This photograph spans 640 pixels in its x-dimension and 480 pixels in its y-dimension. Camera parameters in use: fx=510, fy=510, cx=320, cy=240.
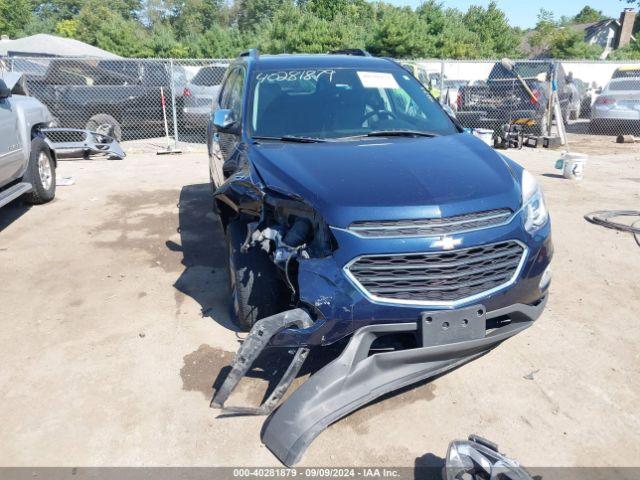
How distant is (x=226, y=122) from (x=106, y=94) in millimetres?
9178

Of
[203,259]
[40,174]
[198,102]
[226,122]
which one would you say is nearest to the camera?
[226,122]

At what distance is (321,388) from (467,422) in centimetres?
89

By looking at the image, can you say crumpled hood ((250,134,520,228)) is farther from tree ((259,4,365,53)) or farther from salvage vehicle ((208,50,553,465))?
tree ((259,4,365,53))

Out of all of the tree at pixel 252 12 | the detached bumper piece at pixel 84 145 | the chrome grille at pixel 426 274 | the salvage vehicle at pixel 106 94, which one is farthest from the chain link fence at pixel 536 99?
the tree at pixel 252 12

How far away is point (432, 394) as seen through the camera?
10.2ft

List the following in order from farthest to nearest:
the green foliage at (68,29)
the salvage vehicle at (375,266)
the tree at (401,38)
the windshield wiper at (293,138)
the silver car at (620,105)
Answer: the green foliage at (68,29)
the tree at (401,38)
the silver car at (620,105)
the windshield wiper at (293,138)
the salvage vehicle at (375,266)

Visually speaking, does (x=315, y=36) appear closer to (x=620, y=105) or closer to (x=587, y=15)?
(x=620, y=105)

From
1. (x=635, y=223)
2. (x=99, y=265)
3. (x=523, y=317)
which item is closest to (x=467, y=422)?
(x=523, y=317)

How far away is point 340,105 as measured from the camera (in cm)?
409

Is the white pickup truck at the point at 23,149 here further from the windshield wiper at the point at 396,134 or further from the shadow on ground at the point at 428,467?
the shadow on ground at the point at 428,467

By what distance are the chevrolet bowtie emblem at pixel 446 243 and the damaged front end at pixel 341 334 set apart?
0.15 ft

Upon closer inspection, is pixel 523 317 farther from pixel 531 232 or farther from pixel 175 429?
pixel 175 429

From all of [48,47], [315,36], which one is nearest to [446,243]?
[48,47]

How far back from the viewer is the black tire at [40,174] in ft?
21.9
